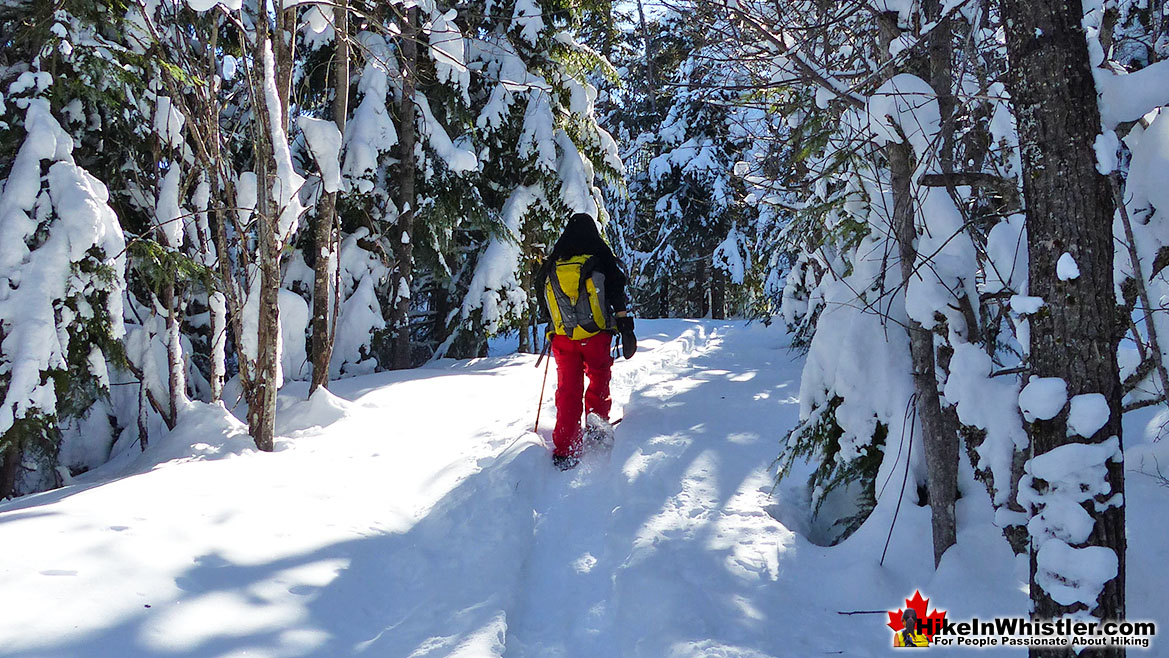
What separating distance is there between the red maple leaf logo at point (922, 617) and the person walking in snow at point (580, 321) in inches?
112

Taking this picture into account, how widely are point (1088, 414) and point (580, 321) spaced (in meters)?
4.04

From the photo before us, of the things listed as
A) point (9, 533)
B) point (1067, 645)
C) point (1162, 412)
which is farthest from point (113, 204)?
point (1162, 412)

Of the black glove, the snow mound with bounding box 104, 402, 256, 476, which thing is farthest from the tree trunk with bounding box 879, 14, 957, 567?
the snow mound with bounding box 104, 402, 256, 476

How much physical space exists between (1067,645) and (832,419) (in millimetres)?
2162

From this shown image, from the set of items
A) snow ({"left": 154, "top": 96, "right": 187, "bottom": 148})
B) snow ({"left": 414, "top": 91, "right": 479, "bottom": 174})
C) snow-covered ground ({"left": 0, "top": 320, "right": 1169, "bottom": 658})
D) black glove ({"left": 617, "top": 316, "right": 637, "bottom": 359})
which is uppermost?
snow ({"left": 414, "top": 91, "right": 479, "bottom": 174})

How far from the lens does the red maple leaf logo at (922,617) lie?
9.86 ft

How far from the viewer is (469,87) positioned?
11.3m

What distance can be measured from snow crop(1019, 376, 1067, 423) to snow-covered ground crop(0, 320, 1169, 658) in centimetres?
137

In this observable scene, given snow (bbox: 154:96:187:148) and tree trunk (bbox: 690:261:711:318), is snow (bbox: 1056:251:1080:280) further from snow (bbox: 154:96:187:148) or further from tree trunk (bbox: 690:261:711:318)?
tree trunk (bbox: 690:261:711:318)

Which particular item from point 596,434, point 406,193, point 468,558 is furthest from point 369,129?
point 468,558

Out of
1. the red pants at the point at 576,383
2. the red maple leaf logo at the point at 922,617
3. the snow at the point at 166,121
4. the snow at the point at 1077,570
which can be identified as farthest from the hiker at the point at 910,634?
the snow at the point at 166,121

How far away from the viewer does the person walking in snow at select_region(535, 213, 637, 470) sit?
5.63 metres

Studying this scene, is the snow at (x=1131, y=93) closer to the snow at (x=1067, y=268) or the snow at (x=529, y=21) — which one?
the snow at (x=1067, y=268)

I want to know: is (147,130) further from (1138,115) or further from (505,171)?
(1138,115)
